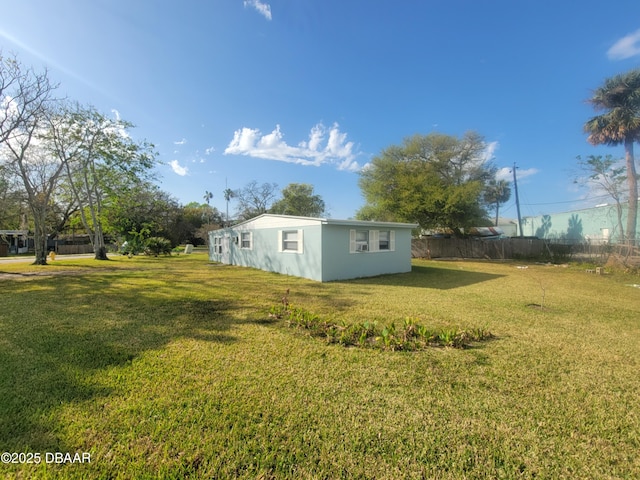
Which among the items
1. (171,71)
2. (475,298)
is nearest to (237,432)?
(475,298)

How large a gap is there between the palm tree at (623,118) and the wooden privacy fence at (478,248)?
478 cm

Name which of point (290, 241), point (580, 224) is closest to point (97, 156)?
point (290, 241)

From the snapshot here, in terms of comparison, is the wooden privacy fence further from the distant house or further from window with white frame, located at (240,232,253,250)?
window with white frame, located at (240,232,253,250)

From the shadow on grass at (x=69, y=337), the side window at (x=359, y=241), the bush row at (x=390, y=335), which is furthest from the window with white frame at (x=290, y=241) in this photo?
the bush row at (x=390, y=335)

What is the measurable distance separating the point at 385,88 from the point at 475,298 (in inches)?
438

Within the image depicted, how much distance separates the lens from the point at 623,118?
622 inches

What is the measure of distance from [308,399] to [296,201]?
38847mm

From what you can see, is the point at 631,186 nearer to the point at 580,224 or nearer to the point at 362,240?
the point at 580,224

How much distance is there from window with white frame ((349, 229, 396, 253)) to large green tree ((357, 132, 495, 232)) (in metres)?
8.85

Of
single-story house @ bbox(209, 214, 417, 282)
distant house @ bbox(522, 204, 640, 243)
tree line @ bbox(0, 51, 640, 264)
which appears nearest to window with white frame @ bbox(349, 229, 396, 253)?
single-story house @ bbox(209, 214, 417, 282)

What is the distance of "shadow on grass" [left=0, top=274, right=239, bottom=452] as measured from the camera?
7.14 ft

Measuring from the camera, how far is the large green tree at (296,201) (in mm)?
40062

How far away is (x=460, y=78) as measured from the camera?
41.7 feet

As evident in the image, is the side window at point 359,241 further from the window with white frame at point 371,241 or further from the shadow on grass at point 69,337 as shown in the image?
the shadow on grass at point 69,337
